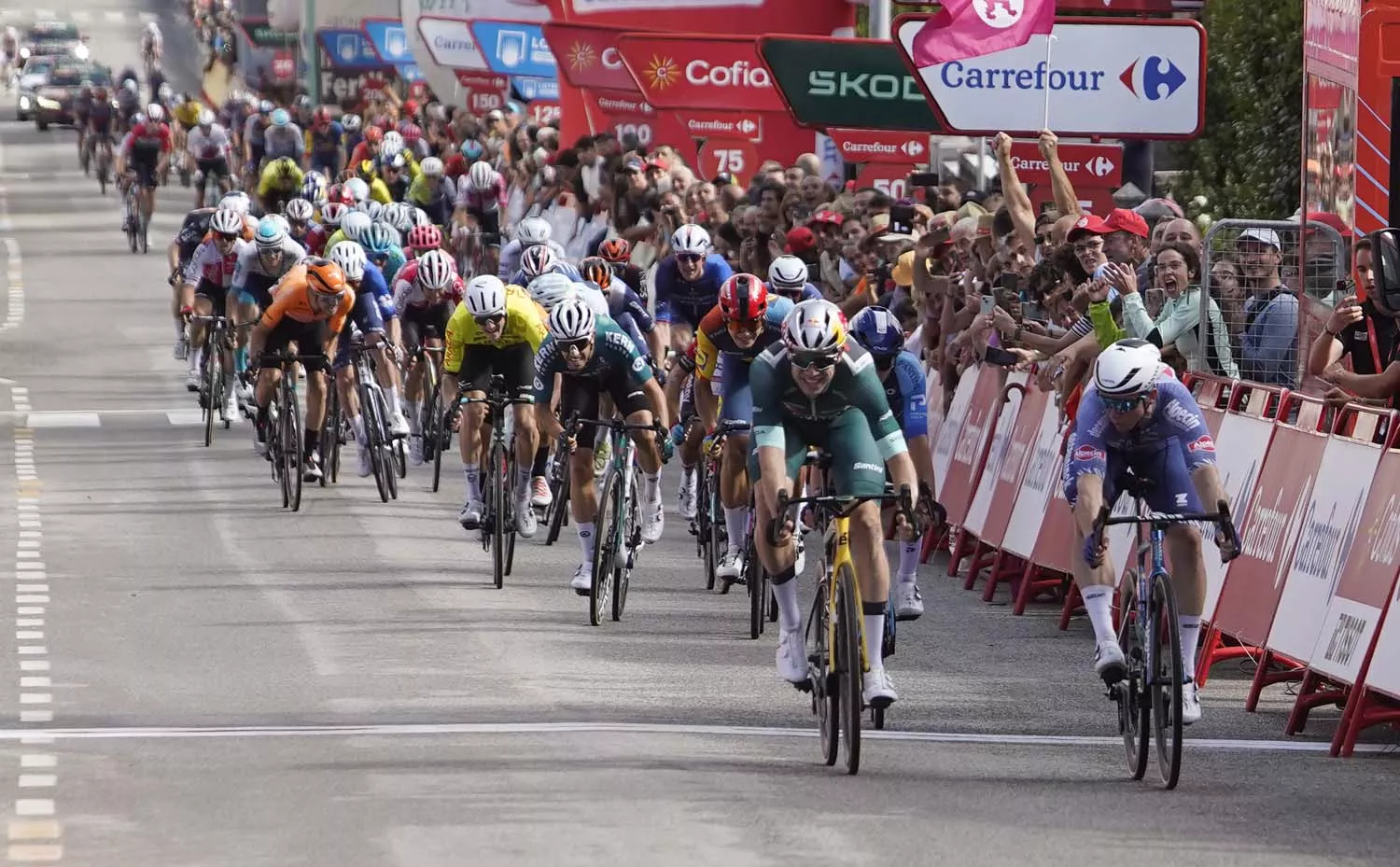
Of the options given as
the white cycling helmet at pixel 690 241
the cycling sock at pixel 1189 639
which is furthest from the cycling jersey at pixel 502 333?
the cycling sock at pixel 1189 639

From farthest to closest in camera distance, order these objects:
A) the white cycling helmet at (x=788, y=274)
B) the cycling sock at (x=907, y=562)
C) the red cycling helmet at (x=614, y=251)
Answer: the red cycling helmet at (x=614, y=251) < the white cycling helmet at (x=788, y=274) < the cycling sock at (x=907, y=562)

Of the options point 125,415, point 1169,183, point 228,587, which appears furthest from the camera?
point 1169,183

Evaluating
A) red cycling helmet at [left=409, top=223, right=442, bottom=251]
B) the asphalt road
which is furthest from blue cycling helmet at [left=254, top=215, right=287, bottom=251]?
the asphalt road

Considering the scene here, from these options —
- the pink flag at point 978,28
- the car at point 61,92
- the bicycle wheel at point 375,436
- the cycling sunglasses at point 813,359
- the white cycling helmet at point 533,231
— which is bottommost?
the car at point 61,92

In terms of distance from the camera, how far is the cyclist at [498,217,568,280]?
807 inches

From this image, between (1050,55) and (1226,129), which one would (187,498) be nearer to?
(1050,55)

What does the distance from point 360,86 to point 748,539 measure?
53.2 metres

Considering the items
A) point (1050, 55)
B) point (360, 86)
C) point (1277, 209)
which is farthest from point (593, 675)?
point (360, 86)

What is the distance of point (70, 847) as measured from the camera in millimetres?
9445

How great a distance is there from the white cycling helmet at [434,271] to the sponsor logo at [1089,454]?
9520mm

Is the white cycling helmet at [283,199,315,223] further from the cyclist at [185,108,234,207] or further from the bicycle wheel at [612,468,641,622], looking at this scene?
the cyclist at [185,108,234,207]

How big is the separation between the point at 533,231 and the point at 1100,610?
33.0ft

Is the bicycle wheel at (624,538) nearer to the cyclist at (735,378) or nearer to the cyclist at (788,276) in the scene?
the cyclist at (735,378)

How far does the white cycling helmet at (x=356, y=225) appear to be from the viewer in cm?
2322
